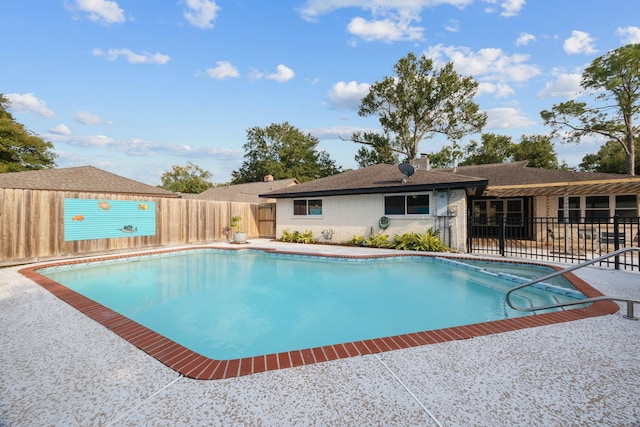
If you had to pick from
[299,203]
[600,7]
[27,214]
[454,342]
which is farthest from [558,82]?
[27,214]

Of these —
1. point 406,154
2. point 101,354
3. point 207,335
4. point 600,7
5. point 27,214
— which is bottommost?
point 207,335

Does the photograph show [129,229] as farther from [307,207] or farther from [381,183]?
[381,183]

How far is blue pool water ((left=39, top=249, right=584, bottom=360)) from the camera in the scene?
4.64m

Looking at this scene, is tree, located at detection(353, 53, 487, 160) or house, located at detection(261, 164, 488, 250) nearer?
house, located at detection(261, 164, 488, 250)

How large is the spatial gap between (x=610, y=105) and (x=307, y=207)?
2760 cm

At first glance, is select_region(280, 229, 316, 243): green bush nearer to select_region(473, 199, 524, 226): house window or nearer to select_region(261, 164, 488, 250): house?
select_region(261, 164, 488, 250): house

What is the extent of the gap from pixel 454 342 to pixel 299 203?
1299 cm

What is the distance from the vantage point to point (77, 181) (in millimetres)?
16953

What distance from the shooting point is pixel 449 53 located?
82.9 feet

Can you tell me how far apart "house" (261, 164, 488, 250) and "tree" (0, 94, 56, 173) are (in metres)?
30.4

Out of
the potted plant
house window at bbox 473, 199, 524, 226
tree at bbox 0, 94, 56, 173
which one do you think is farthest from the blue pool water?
tree at bbox 0, 94, 56, 173

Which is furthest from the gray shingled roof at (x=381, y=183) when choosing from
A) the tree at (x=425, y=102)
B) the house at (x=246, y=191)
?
the tree at (x=425, y=102)

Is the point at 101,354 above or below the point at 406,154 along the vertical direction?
below

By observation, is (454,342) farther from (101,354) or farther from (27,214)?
(27,214)
